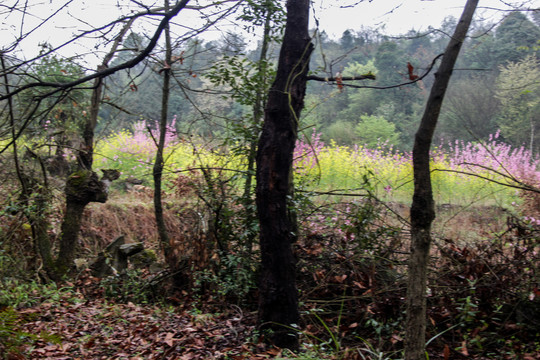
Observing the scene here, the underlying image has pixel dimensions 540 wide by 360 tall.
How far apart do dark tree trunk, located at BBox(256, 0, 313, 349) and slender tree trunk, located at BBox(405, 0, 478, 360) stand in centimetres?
113

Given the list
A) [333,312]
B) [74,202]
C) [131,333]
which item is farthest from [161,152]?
[333,312]

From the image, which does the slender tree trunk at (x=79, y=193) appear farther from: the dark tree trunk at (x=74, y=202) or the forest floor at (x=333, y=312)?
the forest floor at (x=333, y=312)

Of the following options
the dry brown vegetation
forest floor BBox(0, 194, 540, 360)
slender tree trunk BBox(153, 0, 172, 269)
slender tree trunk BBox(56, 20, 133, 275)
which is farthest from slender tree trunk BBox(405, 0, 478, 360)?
slender tree trunk BBox(56, 20, 133, 275)

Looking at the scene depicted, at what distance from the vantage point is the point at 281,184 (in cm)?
310

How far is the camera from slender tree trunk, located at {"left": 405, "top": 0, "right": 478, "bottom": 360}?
2082 mm

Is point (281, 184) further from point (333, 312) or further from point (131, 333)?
point (131, 333)

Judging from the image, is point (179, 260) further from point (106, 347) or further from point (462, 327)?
point (462, 327)

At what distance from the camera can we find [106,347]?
10.8 feet

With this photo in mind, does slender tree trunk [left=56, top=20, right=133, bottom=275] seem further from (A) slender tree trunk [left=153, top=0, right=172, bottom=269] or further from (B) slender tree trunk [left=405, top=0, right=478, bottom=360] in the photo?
(B) slender tree trunk [left=405, top=0, right=478, bottom=360]

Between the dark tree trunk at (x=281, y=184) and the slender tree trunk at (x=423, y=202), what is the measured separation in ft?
3.70

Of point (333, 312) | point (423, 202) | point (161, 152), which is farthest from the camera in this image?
point (161, 152)

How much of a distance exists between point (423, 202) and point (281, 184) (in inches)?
48.1

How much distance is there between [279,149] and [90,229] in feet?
16.0

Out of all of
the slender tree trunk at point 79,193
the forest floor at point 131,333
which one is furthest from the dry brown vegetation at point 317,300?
the slender tree trunk at point 79,193
